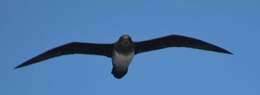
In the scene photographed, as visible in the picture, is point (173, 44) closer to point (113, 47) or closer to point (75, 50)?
point (113, 47)

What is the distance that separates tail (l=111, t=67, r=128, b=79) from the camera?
607 inches

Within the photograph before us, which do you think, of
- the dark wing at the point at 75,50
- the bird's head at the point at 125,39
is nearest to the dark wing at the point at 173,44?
the dark wing at the point at 75,50

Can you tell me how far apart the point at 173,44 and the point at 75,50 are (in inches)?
105

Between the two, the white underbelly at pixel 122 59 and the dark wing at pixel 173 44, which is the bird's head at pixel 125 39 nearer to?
the white underbelly at pixel 122 59

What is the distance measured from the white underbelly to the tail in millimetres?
111

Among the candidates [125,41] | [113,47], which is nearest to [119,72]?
[113,47]

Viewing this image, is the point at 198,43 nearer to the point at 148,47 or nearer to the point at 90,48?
the point at 148,47

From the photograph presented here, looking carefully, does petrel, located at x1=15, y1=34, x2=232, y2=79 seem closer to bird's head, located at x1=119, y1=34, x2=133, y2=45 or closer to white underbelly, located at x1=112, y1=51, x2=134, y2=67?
white underbelly, located at x1=112, y1=51, x2=134, y2=67

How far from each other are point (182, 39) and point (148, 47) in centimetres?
98

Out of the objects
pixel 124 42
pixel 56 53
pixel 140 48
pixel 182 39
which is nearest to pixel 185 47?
pixel 182 39

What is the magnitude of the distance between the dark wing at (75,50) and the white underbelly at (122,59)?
0.80 metres

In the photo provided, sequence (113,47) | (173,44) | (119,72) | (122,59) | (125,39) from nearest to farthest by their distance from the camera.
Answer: (125,39) < (122,59) < (119,72) < (113,47) < (173,44)

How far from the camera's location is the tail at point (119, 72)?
15.4 meters

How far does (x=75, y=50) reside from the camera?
1636 centimetres
